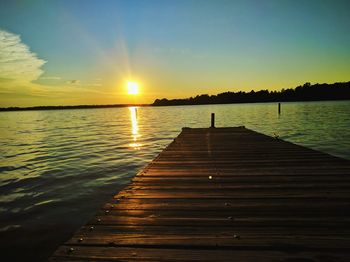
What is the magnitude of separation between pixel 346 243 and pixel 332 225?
46cm

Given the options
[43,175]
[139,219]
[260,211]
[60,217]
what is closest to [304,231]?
[260,211]

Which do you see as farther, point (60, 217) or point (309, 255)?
point (60, 217)

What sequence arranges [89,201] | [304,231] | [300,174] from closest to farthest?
1. [304,231]
2. [300,174]
3. [89,201]

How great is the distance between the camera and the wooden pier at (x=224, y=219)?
2.82 m

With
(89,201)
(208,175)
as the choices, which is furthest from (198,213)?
(89,201)

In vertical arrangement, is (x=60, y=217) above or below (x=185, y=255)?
below

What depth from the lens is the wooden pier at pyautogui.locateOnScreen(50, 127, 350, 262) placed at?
2.82m

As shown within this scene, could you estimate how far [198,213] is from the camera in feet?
12.7

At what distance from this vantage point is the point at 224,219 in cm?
365

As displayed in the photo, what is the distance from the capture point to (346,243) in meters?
2.90

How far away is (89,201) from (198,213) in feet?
16.8

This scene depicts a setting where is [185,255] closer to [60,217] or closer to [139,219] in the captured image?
[139,219]

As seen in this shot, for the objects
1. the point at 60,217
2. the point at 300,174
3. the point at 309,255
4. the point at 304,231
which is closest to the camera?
the point at 309,255

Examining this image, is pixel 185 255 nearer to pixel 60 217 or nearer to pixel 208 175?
pixel 208 175
